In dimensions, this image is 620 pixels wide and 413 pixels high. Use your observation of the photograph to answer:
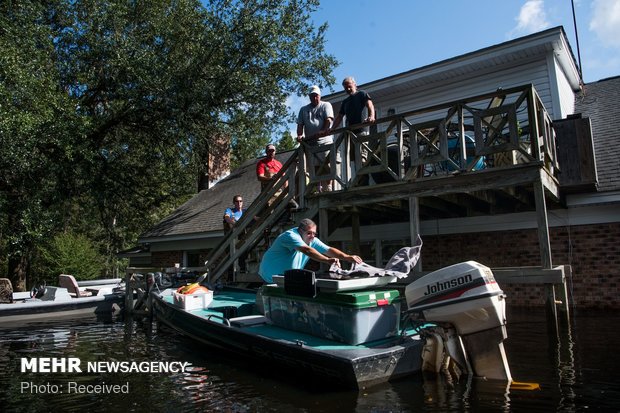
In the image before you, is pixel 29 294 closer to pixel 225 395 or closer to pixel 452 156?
pixel 225 395

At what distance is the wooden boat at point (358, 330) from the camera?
4.43 metres

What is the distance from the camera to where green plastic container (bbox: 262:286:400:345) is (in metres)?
4.82

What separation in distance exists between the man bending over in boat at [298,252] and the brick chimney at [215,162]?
42.4 ft

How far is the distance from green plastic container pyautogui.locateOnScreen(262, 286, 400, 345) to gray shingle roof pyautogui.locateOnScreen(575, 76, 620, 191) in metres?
5.71

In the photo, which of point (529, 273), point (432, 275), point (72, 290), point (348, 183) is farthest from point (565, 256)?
point (72, 290)

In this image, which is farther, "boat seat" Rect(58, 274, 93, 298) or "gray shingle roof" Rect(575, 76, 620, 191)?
"boat seat" Rect(58, 274, 93, 298)

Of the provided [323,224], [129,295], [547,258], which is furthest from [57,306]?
[547,258]

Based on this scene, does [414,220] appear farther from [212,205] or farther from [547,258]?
[212,205]

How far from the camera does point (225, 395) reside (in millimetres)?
4793

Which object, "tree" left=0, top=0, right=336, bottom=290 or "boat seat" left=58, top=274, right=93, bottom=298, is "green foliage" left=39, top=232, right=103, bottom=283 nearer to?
"tree" left=0, top=0, right=336, bottom=290

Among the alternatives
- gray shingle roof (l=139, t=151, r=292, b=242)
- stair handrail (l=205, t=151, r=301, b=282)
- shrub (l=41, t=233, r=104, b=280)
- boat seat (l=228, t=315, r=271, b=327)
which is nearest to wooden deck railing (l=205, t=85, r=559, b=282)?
stair handrail (l=205, t=151, r=301, b=282)

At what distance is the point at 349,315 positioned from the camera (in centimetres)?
483

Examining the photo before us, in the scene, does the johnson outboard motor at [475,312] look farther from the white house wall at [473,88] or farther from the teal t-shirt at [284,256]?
the white house wall at [473,88]

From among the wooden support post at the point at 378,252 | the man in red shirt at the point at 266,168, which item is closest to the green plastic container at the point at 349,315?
the man in red shirt at the point at 266,168
